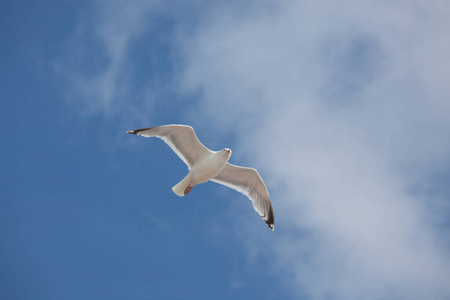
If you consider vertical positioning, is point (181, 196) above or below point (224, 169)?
below

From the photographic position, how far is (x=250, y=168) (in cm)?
1178

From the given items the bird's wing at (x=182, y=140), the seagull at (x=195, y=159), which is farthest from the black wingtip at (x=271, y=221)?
the bird's wing at (x=182, y=140)

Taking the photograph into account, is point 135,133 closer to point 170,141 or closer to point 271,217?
point 170,141

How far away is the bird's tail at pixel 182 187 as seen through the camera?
11023mm

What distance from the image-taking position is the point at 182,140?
11.2 m

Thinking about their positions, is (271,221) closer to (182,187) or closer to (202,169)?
(202,169)

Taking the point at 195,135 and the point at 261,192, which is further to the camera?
the point at 261,192

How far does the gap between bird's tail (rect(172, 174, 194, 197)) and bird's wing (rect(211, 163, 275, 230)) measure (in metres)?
1.12

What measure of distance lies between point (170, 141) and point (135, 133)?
838mm

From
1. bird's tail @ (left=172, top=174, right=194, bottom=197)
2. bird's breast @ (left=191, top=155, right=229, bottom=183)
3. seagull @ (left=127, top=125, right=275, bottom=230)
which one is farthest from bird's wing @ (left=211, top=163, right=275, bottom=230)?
bird's tail @ (left=172, top=174, right=194, bottom=197)

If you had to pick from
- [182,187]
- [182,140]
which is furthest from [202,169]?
[182,140]

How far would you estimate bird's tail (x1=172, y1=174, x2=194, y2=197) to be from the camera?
36.2 feet

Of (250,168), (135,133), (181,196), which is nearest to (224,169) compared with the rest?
(250,168)

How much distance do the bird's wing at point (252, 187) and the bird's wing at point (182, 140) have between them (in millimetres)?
946
